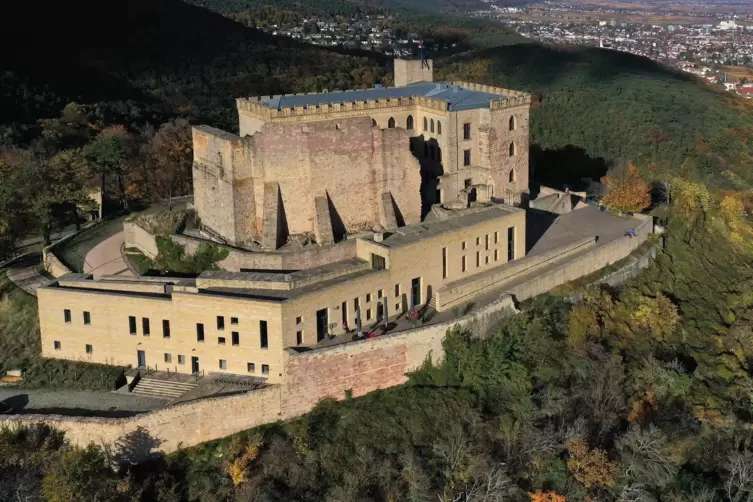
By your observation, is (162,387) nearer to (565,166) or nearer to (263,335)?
(263,335)

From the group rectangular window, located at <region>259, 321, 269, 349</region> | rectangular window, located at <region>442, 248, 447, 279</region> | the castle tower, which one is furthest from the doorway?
the castle tower

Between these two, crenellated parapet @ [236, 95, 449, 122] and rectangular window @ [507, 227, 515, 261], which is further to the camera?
crenellated parapet @ [236, 95, 449, 122]

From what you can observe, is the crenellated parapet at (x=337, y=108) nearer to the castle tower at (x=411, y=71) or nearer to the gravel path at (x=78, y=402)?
A: the castle tower at (x=411, y=71)

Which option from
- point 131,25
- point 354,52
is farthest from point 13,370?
point 354,52

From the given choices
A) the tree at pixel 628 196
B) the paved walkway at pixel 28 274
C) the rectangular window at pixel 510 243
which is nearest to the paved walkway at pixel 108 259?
the paved walkway at pixel 28 274

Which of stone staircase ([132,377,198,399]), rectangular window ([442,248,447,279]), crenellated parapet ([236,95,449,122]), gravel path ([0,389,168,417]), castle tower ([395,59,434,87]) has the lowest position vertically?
gravel path ([0,389,168,417])

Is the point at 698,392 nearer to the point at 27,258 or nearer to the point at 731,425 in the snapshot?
the point at 731,425

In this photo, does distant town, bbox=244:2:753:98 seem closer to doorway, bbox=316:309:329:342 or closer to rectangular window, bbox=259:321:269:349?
doorway, bbox=316:309:329:342
